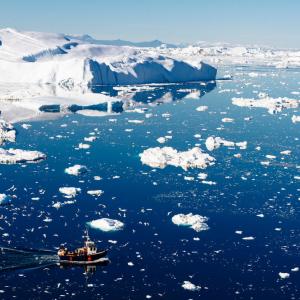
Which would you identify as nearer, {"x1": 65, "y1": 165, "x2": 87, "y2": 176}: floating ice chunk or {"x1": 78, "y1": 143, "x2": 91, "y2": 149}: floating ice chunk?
{"x1": 65, "y1": 165, "x2": 87, "y2": 176}: floating ice chunk

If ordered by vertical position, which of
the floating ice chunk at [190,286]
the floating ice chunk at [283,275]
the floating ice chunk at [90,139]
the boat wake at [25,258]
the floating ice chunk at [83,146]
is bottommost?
the floating ice chunk at [190,286]

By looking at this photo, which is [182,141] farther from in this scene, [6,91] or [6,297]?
[6,91]

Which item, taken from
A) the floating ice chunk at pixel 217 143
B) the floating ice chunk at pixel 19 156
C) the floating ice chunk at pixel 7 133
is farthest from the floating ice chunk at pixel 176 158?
the floating ice chunk at pixel 7 133

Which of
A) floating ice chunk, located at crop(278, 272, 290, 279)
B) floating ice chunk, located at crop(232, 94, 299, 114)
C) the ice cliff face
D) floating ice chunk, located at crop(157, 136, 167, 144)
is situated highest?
the ice cliff face

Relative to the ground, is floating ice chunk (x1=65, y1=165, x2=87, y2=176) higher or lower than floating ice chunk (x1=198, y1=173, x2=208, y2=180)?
higher

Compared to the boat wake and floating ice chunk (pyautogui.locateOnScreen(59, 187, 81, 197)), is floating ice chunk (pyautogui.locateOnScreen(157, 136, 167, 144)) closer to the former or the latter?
floating ice chunk (pyautogui.locateOnScreen(59, 187, 81, 197))

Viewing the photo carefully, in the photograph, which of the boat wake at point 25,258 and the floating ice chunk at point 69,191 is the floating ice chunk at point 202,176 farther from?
the boat wake at point 25,258

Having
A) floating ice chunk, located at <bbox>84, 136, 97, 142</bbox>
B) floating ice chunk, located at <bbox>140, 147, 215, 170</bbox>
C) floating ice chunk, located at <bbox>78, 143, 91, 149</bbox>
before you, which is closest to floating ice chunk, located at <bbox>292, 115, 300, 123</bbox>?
floating ice chunk, located at <bbox>140, 147, 215, 170</bbox>

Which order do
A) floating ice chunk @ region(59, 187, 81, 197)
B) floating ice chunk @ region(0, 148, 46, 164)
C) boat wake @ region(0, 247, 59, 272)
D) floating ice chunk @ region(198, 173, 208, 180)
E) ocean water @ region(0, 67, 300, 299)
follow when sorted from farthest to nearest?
floating ice chunk @ region(0, 148, 46, 164) < floating ice chunk @ region(198, 173, 208, 180) < floating ice chunk @ region(59, 187, 81, 197) < boat wake @ region(0, 247, 59, 272) < ocean water @ region(0, 67, 300, 299)
